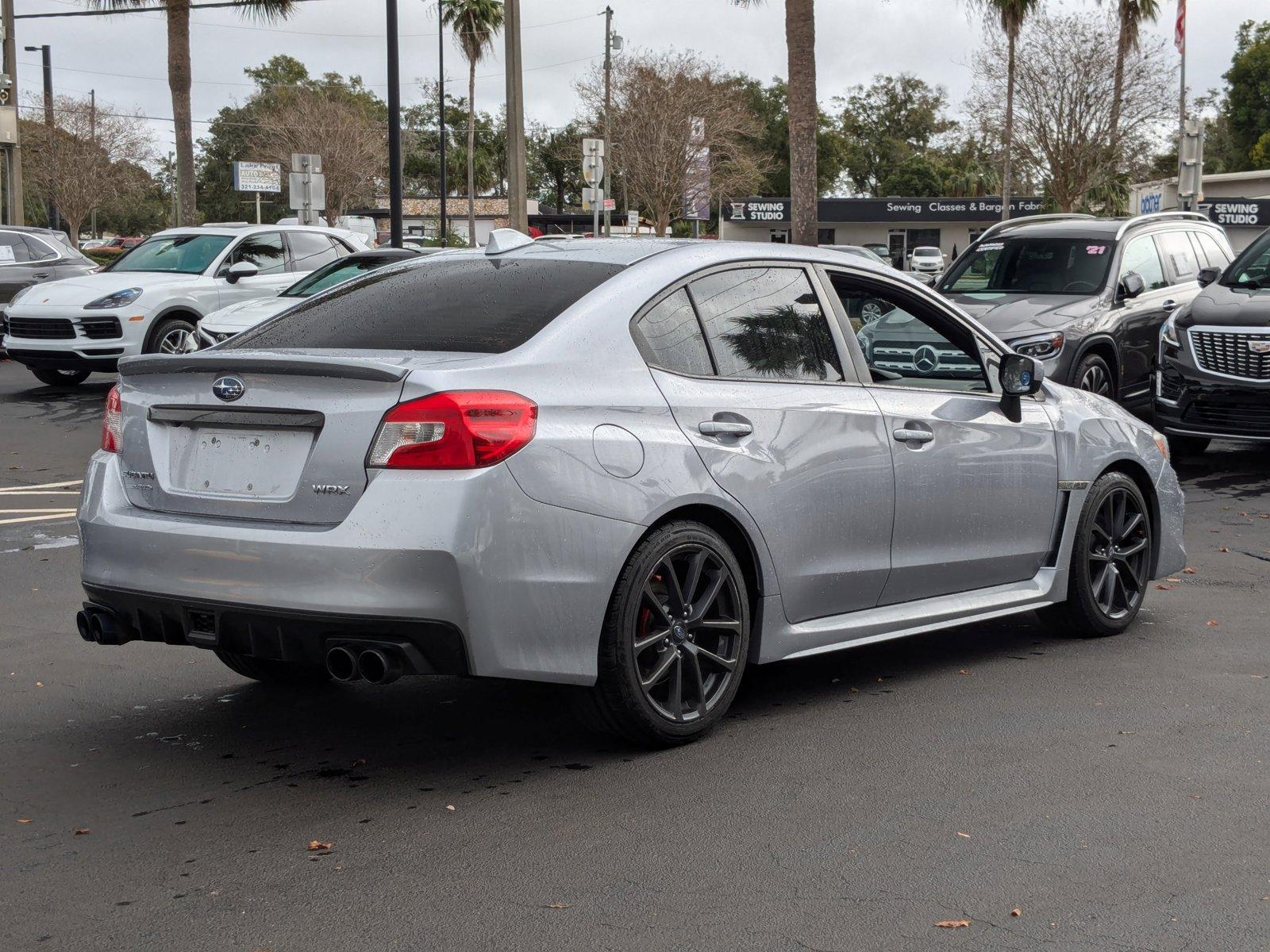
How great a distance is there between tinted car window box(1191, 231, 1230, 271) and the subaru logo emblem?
1256 centimetres

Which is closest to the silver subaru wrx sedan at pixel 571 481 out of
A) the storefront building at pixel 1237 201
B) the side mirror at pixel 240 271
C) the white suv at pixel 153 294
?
the side mirror at pixel 240 271

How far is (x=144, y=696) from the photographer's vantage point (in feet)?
18.9

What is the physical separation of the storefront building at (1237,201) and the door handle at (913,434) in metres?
47.1

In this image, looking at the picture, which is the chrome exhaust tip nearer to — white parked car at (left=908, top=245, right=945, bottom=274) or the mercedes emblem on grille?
the mercedes emblem on grille

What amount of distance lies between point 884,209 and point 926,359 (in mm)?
75537

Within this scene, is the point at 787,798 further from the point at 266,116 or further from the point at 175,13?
the point at 266,116

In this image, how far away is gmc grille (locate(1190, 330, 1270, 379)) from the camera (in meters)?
11.7

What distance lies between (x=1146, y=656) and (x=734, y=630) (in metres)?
2.23

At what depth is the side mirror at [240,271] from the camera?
16969 millimetres

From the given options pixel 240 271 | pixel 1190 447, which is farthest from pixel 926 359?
pixel 240 271

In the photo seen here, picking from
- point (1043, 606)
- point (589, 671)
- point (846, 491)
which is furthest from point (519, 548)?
point (1043, 606)

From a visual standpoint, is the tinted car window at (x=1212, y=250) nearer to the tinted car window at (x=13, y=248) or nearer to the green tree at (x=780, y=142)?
the tinted car window at (x=13, y=248)

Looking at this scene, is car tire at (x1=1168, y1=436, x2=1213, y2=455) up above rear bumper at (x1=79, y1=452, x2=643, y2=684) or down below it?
below

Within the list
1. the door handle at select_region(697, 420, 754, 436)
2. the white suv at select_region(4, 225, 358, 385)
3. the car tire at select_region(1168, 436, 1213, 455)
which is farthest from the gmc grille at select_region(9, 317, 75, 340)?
the door handle at select_region(697, 420, 754, 436)
